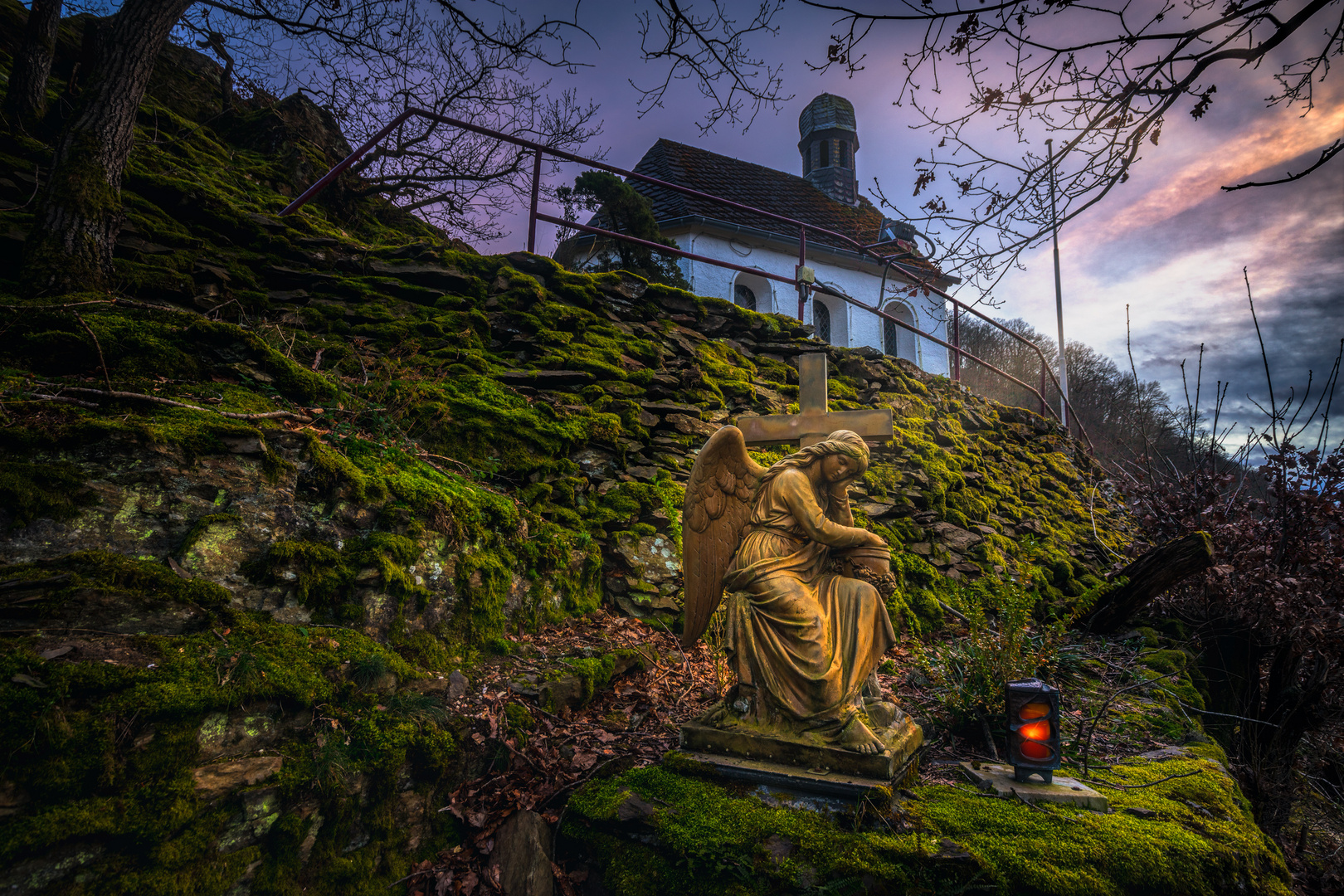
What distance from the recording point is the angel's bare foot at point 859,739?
282 centimetres

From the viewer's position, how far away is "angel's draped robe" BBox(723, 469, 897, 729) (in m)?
3.03

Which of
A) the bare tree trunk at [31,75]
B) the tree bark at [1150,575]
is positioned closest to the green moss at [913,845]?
the tree bark at [1150,575]

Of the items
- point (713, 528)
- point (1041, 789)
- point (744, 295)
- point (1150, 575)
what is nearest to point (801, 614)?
point (713, 528)

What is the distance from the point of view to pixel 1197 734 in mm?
4547

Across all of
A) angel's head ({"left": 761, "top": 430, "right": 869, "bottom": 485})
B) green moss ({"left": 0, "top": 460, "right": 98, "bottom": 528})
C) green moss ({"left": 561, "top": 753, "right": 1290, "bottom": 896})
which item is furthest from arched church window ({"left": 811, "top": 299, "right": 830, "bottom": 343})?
green moss ({"left": 0, "top": 460, "right": 98, "bottom": 528})

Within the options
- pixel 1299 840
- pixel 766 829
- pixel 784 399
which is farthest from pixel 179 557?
pixel 1299 840

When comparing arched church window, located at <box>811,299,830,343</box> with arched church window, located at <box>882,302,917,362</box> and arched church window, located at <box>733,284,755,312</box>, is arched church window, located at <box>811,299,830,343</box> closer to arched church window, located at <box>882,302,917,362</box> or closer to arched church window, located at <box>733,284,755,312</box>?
arched church window, located at <box>733,284,755,312</box>

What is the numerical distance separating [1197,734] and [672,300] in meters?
5.98

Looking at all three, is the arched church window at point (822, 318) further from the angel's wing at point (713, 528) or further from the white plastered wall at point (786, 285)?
the angel's wing at point (713, 528)

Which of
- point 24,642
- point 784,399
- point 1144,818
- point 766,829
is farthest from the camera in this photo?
point 784,399

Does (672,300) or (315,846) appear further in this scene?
(672,300)

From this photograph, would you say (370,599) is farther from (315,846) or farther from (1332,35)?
(1332,35)

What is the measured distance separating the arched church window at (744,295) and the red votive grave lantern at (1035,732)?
40.4ft

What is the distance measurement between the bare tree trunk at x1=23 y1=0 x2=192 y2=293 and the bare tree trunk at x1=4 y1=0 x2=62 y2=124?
4.48 feet
